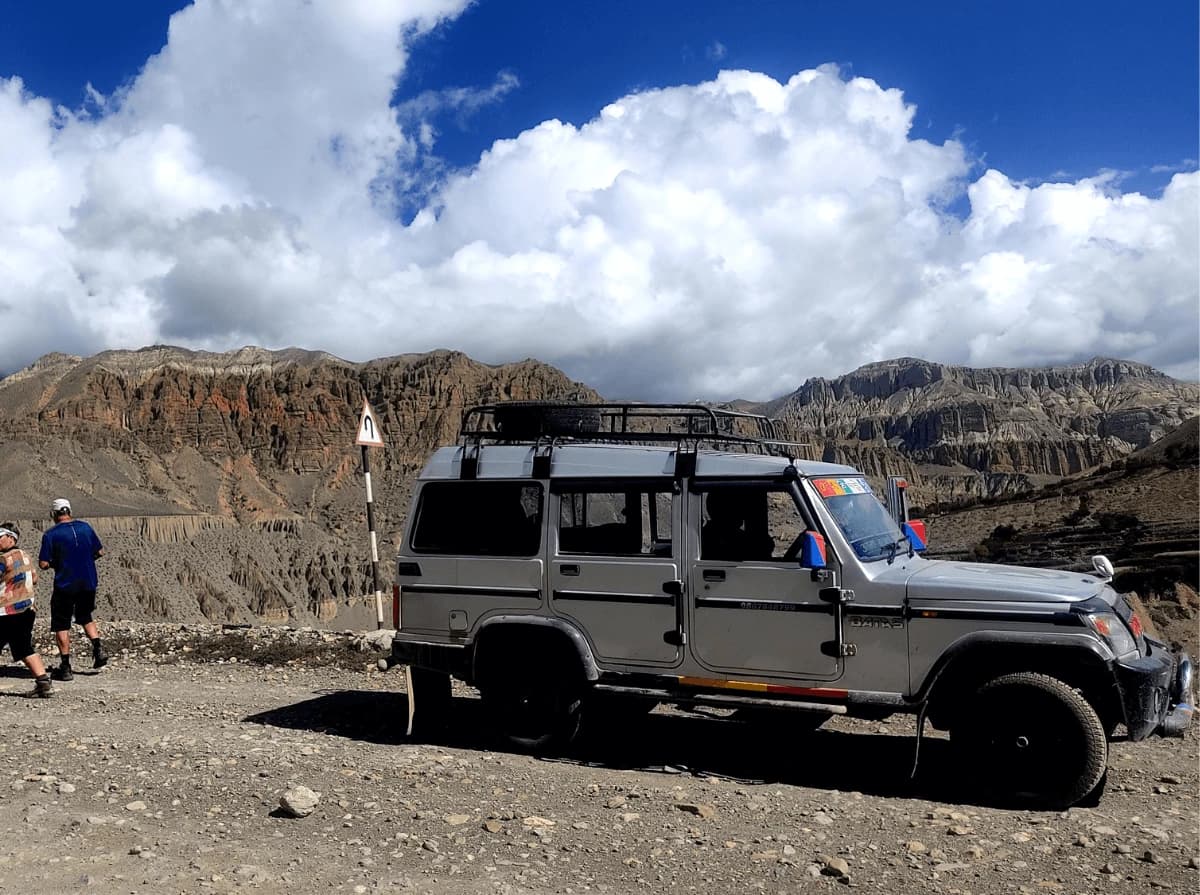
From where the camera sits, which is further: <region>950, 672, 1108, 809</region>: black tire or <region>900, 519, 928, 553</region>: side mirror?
<region>900, 519, 928, 553</region>: side mirror

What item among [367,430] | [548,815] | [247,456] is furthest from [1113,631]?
[247,456]

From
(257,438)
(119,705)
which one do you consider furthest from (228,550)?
(119,705)

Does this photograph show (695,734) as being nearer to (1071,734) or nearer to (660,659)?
(660,659)

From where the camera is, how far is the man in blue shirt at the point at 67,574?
997cm

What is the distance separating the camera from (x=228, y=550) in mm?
92000

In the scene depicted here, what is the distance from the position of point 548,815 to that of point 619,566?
184cm

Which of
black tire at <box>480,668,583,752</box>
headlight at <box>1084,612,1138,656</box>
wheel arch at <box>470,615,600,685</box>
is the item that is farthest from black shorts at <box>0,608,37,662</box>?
headlight at <box>1084,612,1138,656</box>

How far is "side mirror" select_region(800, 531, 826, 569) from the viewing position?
20.3ft

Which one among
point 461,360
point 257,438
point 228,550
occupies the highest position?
point 461,360

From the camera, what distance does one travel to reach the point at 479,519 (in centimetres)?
759

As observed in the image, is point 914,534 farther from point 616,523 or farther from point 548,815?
point 548,815

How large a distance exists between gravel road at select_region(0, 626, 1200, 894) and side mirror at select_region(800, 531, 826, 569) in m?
1.41

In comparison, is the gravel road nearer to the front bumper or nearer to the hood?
the front bumper

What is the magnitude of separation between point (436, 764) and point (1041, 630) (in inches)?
156
